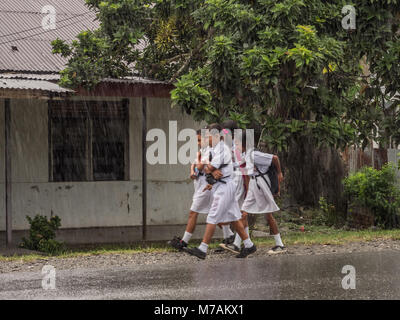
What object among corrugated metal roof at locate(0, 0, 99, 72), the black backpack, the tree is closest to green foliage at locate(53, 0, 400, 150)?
the tree

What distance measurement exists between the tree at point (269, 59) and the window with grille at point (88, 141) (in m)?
1.29

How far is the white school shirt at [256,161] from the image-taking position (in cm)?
1016

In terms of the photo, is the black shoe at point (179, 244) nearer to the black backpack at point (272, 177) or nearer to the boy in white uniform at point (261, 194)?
the boy in white uniform at point (261, 194)

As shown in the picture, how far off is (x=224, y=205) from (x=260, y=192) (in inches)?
34.1

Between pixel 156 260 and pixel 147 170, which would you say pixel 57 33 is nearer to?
pixel 147 170

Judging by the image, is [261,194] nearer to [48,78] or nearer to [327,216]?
[48,78]

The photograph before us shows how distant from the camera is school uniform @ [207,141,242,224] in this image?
31.7 ft

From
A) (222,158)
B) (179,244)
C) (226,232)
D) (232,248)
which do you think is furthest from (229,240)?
(222,158)

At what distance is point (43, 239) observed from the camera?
11.7 m

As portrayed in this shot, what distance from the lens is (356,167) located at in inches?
847

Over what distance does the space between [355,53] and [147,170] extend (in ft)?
15.9

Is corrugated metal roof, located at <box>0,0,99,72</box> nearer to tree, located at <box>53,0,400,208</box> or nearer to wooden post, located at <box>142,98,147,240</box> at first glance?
tree, located at <box>53,0,400,208</box>

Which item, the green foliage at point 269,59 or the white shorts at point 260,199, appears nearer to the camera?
the white shorts at point 260,199

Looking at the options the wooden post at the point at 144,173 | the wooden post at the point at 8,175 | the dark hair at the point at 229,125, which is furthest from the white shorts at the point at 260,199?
the wooden post at the point at 8,175
